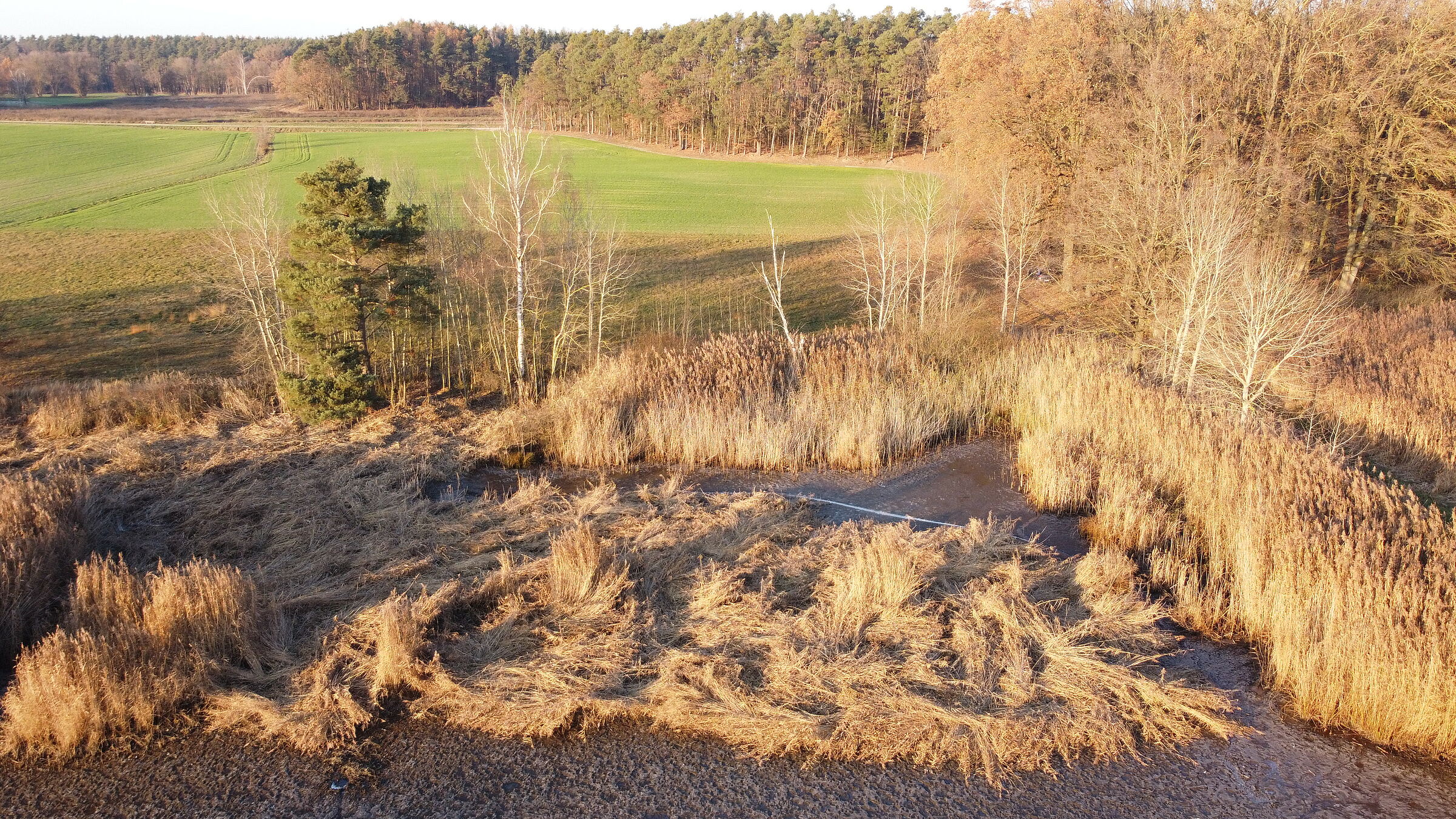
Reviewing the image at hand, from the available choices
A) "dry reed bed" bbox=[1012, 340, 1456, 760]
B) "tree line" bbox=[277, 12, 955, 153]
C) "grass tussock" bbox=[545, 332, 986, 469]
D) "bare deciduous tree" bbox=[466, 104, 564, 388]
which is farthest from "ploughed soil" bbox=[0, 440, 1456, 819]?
"tree line" bbox=[277, 12, 955, 153]

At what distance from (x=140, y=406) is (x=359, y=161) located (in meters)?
35.0

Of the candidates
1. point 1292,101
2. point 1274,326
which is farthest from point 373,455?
point 1292,101

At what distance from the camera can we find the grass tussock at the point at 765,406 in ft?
38.8

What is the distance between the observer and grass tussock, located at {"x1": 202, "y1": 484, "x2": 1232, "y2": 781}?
5.79 metres

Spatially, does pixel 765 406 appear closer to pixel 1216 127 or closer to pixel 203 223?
pixel 1216 127

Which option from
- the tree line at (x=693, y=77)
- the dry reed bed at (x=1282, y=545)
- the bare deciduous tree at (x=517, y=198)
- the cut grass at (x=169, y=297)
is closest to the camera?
the dry reed bed at (x=1282, y=545)

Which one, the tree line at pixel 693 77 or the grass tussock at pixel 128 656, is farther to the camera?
the tree line at pixel 693 77

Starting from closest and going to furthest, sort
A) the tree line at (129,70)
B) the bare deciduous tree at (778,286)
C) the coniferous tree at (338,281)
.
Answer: the coniferous tree at (338,281), the bare deciduous tree at (778,286), the tree line at (129,70)

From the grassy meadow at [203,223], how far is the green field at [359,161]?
0.17 meters

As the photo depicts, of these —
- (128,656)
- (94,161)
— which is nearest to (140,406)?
(128,656)

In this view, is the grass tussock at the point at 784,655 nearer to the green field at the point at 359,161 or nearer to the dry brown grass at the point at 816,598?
the dry brown grass at the point at 816,598

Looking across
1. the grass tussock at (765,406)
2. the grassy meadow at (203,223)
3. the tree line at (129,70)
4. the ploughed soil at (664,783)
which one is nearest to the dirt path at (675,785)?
the ploughed soil at (664,783)

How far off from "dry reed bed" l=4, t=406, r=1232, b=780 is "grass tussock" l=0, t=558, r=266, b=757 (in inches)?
0.7

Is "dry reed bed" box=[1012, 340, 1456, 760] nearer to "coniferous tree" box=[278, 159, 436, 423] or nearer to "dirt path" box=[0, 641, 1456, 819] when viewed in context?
"dirt path" box=[0, 641, 1456, 819]
